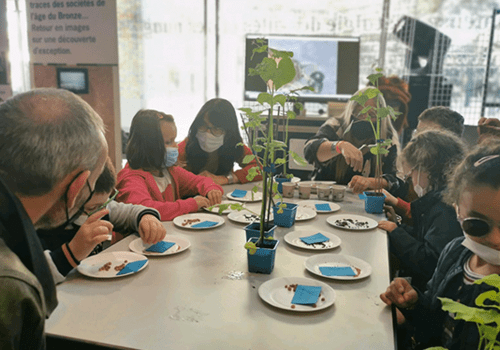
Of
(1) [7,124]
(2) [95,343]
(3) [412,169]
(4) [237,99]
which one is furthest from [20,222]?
(4) [237,99]

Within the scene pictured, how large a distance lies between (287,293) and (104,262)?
62cm

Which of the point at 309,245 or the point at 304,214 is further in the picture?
the point at 304,214

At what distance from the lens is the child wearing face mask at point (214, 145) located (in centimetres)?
272

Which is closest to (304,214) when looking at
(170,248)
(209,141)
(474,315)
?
(170,248)

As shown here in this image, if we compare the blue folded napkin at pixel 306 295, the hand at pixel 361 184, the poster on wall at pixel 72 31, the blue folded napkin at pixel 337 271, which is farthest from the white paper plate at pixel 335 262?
the poster on wall at pixel 72 31

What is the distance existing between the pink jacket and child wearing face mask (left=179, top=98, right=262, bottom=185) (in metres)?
0.32

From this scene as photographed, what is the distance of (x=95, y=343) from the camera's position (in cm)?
92

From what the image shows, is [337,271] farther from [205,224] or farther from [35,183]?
[35,183]

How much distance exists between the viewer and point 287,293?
117cm

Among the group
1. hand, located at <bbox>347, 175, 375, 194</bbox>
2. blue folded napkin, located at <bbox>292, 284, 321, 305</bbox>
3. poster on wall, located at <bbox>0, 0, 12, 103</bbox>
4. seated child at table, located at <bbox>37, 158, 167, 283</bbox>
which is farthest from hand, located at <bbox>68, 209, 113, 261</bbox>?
poster on wall, located at <bbox>0, 0, 12, 103</bbox>

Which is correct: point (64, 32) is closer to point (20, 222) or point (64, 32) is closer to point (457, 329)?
point (20, 222)

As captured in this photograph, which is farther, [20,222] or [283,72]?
[283,72]

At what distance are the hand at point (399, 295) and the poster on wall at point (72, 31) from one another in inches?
120

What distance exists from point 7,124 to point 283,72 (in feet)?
2.47
